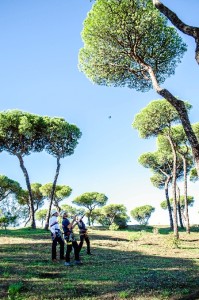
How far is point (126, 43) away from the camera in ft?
53.6

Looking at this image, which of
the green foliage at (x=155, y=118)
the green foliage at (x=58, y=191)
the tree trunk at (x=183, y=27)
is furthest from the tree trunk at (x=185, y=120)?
the green foliage at (x=58, y=191)

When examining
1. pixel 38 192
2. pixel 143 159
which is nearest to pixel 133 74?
pixel 143 159

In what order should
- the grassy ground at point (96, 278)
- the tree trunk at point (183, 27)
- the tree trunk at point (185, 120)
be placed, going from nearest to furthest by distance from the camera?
the grassy ground at point (96, 278)
the tree trunk at point (183, 27)
the tree trunk at point (185, 120)

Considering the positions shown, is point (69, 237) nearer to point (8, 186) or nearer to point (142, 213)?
point (8, 186)

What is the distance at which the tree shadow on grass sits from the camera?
8.49 metres

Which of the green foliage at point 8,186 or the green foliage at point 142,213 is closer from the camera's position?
the green foliage at point 8,186

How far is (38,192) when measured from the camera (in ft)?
222

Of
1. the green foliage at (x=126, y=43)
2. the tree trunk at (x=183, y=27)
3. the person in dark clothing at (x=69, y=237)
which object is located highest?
the green foliage at (x=126, y=43)

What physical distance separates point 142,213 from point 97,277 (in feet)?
260

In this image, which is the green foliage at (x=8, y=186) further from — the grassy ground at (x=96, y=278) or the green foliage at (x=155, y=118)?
the grassy ground at (x=96, y=278)

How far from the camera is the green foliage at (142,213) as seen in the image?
86.7m

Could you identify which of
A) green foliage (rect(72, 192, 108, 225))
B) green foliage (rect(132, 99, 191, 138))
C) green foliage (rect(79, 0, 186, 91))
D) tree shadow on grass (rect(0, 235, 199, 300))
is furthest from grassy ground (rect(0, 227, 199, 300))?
green foliage (rect(72, 192, 108, 225))

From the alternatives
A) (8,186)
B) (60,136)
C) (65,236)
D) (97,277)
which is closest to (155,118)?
(60,136)

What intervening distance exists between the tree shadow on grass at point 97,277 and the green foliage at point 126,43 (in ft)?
30.7
